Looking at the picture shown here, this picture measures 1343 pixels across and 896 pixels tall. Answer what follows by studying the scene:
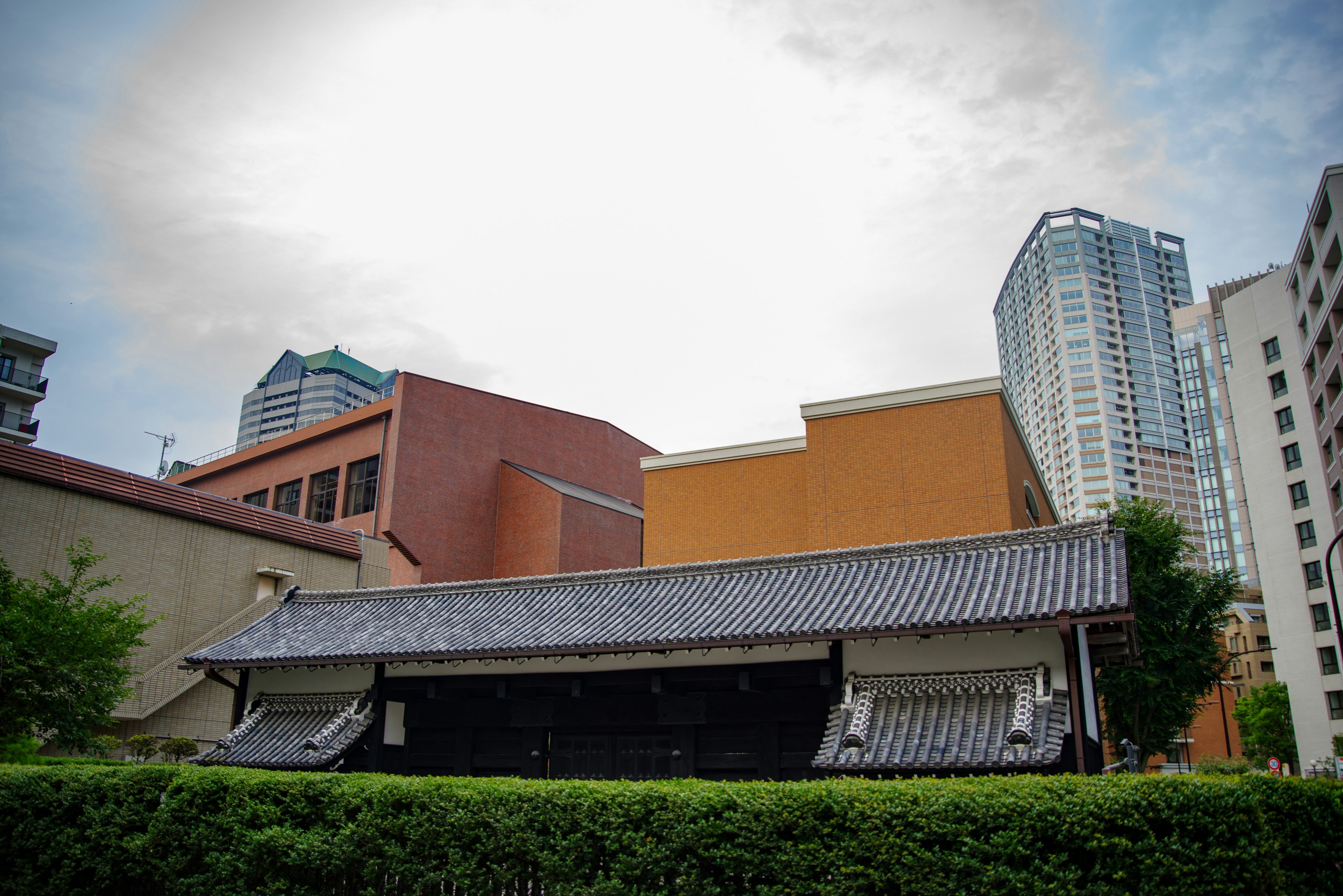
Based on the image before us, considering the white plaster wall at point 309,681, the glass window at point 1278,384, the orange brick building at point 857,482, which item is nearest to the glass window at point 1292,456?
the glass window at point 1278,384

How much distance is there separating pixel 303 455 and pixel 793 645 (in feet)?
107

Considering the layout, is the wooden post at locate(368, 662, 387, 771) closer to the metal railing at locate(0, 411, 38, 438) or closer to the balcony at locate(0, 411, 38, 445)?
the balcony at locate(0, 411, 38, 445)

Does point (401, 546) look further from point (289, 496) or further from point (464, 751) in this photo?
point (464, 751)

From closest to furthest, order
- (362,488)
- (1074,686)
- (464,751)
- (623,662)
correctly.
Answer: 1. (1074,686)
2. (623,662)
3. (464,751)
4. (362,488)

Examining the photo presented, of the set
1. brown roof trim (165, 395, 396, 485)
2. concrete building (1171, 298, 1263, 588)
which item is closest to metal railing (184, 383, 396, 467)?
brown roof trim (165, 395, 396, 485)

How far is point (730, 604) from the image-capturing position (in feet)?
50.8

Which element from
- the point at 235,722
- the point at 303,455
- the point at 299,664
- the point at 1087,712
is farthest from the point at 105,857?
the point at 303,455

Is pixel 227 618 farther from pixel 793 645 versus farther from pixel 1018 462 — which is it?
pixel 1018 462

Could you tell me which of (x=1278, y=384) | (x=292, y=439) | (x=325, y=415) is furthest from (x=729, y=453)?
(x=325, y=415)

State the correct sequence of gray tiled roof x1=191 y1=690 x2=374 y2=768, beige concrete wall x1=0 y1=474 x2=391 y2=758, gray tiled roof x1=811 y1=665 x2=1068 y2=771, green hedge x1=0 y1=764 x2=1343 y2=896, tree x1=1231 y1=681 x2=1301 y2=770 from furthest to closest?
1. tree x1=1231 y1=681 x2=1301 y2=770
2. beige concrete wall x1=0 y1=474 x2=391 y2=758
3. gray tiled roof x1=191 y1=690 x2=374 y2=768
4. gray tiled roof x1=811 y1=665 x2=1068 y2=771
5. green hedge x1=0 y1=764 x2=1343 y2=896

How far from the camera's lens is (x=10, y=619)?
15891mm

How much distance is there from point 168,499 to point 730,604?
65.1 feet

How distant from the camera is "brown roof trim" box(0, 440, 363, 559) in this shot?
23.6 meters

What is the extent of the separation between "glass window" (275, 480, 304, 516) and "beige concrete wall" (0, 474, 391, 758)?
37.8 feet
